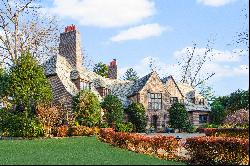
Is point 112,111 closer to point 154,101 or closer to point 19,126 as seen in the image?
point 154,101

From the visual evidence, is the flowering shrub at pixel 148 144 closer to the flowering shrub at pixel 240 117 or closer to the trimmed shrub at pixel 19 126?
the flowering shrub at pixel 240 117

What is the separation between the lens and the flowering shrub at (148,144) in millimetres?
18672

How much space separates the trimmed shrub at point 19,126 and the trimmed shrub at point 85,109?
5.64m

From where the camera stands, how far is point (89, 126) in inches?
1483

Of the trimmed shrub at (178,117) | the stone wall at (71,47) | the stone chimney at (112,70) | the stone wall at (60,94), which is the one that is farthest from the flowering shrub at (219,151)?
the stone chimney at (112,70)

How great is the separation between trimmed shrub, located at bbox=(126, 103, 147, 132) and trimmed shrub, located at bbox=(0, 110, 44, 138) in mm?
15117

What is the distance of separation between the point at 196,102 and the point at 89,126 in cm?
2415

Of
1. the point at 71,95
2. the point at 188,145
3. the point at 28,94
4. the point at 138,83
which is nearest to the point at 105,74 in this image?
the point at 138,83

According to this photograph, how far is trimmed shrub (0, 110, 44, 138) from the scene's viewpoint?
103 feet

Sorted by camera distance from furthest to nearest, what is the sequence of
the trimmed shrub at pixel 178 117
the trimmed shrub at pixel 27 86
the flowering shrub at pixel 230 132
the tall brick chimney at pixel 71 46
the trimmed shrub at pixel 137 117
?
the trimmed shrub at pixel 178 117 → the trimmed shrub at pixel 137 117 → the tall brick chimney at pixel 71 46 → the trimmed shrub at pixel 27 86 → the flowering shrub at pixel 230 132

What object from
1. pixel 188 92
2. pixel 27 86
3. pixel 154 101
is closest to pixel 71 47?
pixel 27 86

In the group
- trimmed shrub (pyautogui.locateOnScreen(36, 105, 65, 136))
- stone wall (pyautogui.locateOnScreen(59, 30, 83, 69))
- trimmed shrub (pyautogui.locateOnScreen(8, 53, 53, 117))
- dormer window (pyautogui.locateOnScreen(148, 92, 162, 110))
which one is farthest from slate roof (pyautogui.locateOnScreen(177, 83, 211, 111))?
trimmed shrub (pyautogui.locateOnScreen(8, 53, 53, 117))

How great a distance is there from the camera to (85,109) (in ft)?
123

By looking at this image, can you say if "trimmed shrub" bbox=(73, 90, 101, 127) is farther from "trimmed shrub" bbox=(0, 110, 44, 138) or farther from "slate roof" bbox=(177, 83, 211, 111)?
"slate roof" bbox=(177, 83, 211, 111)
